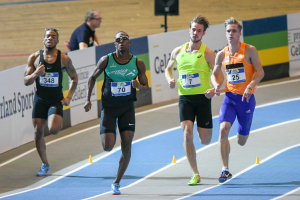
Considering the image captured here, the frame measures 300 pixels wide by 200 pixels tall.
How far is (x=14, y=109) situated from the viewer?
867 cm

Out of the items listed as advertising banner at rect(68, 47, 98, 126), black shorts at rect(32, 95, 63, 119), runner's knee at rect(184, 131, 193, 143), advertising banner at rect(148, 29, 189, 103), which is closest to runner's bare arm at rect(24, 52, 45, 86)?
black shorts at rect(32, 95, 63, 119)

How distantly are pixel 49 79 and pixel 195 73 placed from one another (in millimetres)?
2147

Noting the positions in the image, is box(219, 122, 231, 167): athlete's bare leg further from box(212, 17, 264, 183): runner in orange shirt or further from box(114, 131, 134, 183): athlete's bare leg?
box(114, 131, 134, 183): athlete's bare leg

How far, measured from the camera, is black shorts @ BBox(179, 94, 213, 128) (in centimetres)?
662

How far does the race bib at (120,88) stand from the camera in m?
6.17

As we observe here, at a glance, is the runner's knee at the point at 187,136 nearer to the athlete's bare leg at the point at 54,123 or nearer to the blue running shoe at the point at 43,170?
the athlete's bare leg at the point at 54,123

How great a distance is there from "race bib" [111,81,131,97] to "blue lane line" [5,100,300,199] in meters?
1.30

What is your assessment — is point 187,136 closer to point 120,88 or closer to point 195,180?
point 195,180

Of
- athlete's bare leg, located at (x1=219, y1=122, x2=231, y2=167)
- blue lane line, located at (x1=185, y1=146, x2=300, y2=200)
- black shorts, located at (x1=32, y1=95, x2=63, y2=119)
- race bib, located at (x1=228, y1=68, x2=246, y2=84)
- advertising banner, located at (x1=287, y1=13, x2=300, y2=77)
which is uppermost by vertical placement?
advertising banner, located at (x1=287, y1=13, x2=300, y2=77)

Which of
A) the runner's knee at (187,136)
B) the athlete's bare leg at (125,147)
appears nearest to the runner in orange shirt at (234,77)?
the runner's knee at (187,136)

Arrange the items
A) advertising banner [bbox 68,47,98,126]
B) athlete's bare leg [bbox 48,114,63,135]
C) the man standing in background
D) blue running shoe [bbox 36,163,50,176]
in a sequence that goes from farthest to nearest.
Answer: the man standing in background < advertising banner [bbox 68,47,98,126] < blue running shoe [bbox 36,163,50,176] < athlete's bare leg [bbox 48,114,63,135]

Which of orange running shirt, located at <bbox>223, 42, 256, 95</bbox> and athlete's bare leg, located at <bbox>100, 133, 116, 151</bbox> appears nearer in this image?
athlete's bare leg, located at <bbox>100, 133, 116, 151</bbox>

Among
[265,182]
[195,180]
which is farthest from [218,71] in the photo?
[265,182]

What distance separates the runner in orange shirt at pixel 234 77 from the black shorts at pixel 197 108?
0.69ft
